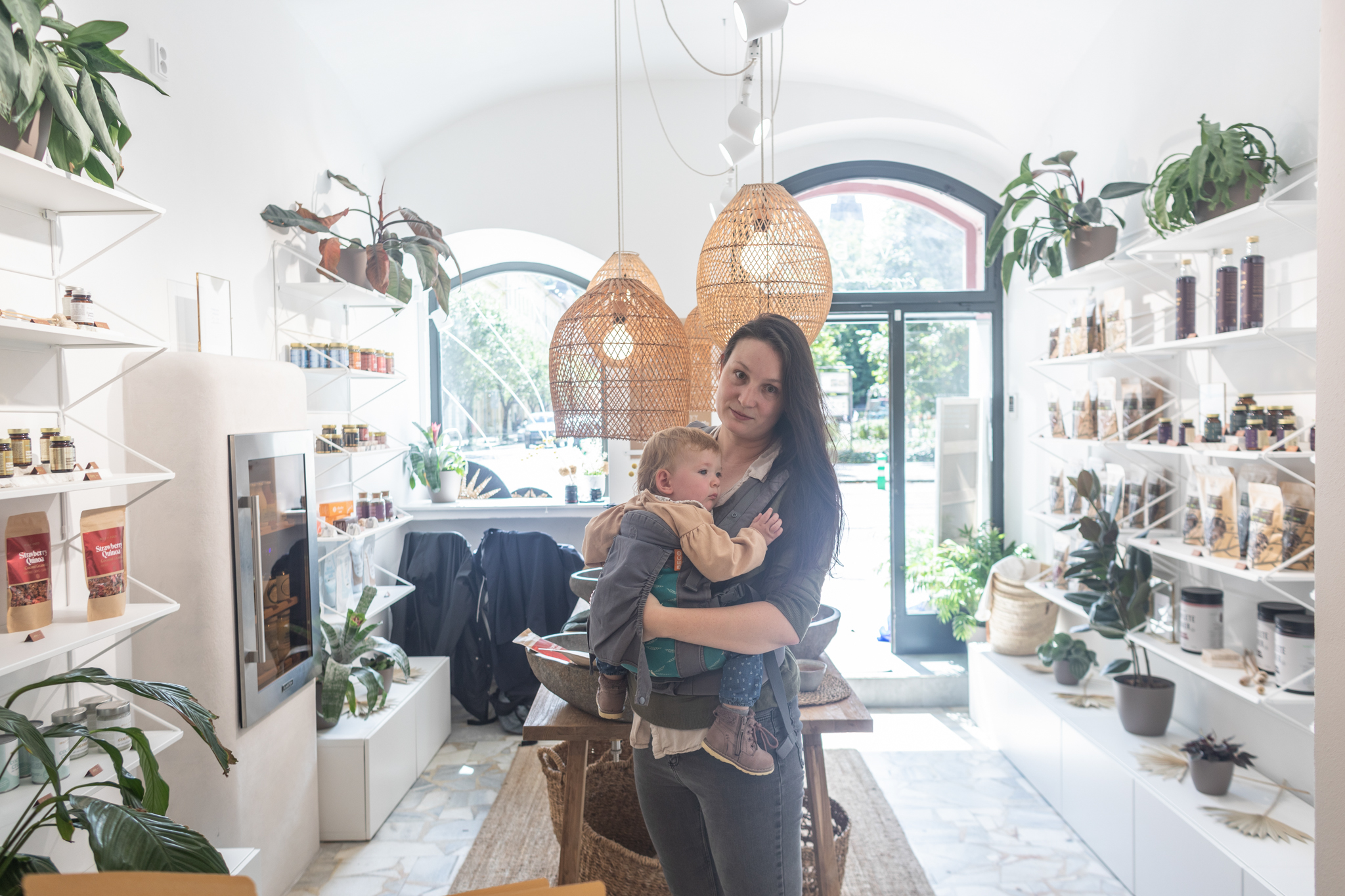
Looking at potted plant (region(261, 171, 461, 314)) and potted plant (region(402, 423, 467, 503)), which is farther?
potted plant (region(402, 423, 467, 503))

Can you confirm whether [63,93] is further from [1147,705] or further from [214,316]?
[1147,705]

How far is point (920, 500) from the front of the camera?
460 centimetres

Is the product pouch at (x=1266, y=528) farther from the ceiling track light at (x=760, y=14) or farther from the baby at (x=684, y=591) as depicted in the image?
the ceiling track light at (x=760, y=14)

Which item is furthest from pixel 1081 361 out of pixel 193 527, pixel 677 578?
pixel 193 527

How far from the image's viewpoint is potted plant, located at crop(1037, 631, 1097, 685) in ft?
10.9

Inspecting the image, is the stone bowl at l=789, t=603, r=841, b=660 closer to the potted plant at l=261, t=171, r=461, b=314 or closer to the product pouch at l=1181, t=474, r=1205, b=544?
the product pouch at l=1181, t=474, r=1205, b=544

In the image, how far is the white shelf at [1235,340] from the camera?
212cm

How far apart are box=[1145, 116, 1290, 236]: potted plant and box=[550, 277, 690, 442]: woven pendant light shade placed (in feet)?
5.10

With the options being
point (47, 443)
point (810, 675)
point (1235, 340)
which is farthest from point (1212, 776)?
point (47, 443)

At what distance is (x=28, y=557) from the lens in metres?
1.67

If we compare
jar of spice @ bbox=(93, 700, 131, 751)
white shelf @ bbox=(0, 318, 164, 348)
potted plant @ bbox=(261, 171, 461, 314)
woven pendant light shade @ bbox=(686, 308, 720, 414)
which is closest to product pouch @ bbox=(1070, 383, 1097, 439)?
woven pendant light shade @ bbox=(686, 308, 720, 414)

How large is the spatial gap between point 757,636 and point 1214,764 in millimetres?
1856

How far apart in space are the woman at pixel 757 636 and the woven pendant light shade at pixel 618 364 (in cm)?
66

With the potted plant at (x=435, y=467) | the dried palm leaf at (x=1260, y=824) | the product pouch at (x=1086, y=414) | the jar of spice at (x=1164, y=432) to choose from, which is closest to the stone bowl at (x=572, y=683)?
the dried palm leaf at (x=1260, y=824)
